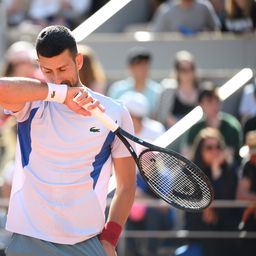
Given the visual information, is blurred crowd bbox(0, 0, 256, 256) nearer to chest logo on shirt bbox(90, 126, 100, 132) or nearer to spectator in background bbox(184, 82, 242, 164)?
spectator in background bbox(184, 82, 242, 164)

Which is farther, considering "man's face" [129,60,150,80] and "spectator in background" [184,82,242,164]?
"man's face" [129,60,150,80]

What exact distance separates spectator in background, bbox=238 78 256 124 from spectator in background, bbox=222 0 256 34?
0.97 metres

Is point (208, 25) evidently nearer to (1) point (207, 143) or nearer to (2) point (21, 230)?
(1) point (207, 143)

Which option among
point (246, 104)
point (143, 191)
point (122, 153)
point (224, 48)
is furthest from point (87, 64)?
point (122, 153)

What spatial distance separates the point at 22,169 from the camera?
474cm

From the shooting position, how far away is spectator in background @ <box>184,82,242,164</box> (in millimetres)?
8578

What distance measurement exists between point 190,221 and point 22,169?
328 centimetres

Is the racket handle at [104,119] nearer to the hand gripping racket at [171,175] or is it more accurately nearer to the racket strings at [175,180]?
the hand gripping racket at [171,175]

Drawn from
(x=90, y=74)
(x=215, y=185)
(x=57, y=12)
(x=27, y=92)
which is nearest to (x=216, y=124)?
(x=215, y=185)

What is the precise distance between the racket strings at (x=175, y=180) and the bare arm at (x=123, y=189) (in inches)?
4.0

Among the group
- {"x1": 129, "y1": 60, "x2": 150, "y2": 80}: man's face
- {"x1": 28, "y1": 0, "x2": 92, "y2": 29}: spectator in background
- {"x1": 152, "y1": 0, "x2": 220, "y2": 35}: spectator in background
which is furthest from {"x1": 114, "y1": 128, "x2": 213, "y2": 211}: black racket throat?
{"x1": 28, "y1": 0, "x2": 92, "y2": 29}: spectator in background

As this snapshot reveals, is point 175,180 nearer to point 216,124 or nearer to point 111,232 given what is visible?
point 111,232

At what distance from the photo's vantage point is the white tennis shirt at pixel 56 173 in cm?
467

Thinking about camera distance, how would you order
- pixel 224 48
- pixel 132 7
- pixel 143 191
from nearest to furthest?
1. pixel 143 191
2. pixel 224 48
3. pixel 132 7
